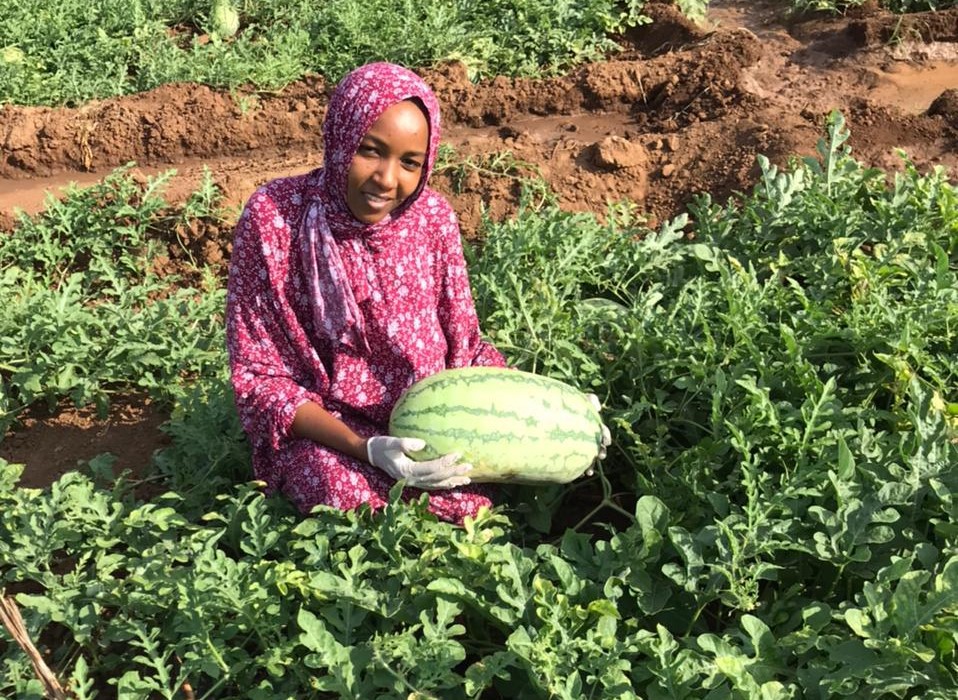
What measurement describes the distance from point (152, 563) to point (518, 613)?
118cm

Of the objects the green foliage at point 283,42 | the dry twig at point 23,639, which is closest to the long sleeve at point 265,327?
the dry twig at point 23,639

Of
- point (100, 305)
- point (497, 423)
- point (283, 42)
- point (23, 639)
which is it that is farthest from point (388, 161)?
point (283, 42)

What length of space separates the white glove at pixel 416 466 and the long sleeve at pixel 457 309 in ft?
1.79

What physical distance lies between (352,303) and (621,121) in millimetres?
4016

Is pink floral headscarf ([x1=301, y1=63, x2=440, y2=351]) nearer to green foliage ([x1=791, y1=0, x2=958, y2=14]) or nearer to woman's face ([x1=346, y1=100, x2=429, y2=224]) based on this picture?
woman's face ([x1=346, y1=100, x2=429, y2=224])

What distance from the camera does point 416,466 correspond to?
10.3 feet

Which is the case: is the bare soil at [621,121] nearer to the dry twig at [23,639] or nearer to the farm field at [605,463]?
the farm field at [605,463]

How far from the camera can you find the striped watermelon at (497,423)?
123 inches

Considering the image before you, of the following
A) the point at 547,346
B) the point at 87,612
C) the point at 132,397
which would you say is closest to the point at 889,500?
the point at 547,346

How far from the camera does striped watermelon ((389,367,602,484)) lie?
3131 millimetres

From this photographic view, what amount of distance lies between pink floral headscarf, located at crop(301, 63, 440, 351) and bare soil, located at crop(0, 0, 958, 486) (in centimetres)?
226

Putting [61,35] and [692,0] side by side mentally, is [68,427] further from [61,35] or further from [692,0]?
[692,0]

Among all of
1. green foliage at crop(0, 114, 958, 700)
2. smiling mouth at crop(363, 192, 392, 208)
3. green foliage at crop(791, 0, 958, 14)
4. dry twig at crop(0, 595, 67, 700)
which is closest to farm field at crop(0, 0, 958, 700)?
green foliage at crop(0, 114, 958, 700)

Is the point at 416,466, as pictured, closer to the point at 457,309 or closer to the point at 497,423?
the point at 497,423
